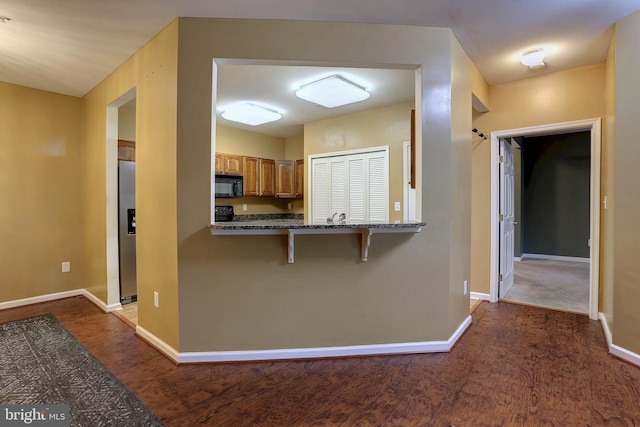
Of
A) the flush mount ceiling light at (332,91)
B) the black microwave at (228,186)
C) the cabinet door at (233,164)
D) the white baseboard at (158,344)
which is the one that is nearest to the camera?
the white baseboard at (158,344)

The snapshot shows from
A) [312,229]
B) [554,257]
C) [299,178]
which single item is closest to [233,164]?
[299,178]

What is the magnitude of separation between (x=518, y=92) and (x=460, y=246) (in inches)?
80.6

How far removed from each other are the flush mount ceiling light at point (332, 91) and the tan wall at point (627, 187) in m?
2.08

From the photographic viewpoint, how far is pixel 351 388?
2.06 m

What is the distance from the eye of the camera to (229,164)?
525 centimetres

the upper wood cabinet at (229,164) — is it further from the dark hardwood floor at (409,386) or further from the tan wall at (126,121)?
the dark hardwood floor at (409,386)

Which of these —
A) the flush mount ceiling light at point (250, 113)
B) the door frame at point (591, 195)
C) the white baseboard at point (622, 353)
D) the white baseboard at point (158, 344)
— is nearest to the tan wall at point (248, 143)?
the flush mount ceiling light at point (250, 113)

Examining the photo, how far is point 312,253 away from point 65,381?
6.18ft

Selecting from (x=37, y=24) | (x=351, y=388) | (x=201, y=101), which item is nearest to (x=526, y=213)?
(x=351, y=388)

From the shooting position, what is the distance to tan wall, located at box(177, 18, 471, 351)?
2.35m

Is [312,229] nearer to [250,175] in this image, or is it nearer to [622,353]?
[622,353]

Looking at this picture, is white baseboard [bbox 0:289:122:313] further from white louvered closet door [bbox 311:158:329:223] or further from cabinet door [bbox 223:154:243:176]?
white louvered closet door [bbox 311:158:329:223]

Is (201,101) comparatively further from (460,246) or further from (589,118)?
(589,118)

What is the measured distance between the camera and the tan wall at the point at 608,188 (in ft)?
8.45
